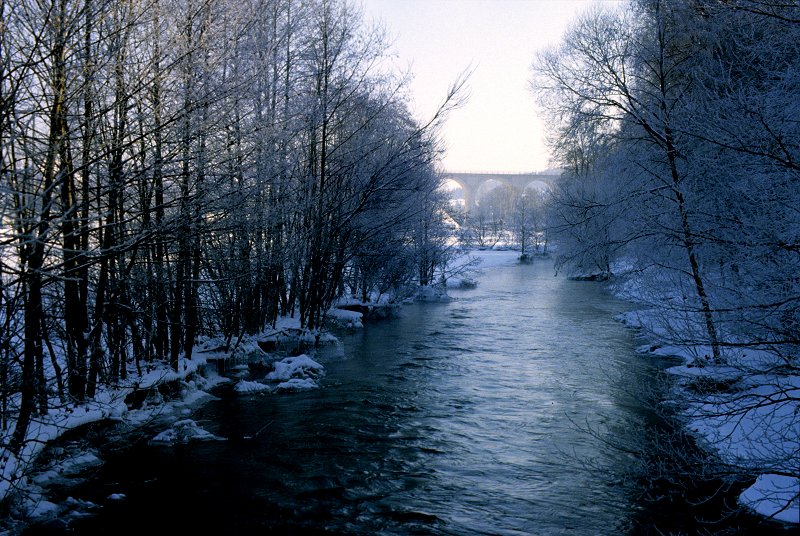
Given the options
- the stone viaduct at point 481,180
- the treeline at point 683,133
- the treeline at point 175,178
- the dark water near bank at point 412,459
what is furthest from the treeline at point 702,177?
the stone viaduct at point 481,180

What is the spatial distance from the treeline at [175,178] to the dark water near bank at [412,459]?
182cm

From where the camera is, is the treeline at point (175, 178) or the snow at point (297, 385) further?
the snow at point (297, 385)

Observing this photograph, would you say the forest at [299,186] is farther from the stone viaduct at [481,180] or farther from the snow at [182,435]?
the stone viaduct at [481,180]

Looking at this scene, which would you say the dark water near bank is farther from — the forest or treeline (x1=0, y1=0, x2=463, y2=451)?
treeline (x1=0, y1=0, x2=463, y2=451)

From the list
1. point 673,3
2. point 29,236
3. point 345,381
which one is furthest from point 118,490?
point 673,3

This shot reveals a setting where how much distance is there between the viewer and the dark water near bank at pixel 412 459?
652 cm

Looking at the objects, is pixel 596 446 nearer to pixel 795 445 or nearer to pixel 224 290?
pixel 795 445

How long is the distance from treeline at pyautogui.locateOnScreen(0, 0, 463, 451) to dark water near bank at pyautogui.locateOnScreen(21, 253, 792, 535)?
1820 mm

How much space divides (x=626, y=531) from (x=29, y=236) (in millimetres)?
6033

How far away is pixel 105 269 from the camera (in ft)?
27.0

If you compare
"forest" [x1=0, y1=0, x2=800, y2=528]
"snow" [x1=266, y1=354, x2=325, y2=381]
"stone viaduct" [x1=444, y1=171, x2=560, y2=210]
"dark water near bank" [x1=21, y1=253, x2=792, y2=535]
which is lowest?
"dark water near bank" [x1=21, y1=253, x2=792, y2=535]

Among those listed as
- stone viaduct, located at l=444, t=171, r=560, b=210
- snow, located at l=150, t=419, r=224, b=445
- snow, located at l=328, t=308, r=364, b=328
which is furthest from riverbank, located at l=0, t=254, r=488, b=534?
stone viaduct, located at l=444, t=171, r=560, b=210

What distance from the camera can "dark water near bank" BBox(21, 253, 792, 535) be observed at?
652 centimetres

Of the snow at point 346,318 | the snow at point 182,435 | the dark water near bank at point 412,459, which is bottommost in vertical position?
the dark water near bank at point 412,459
